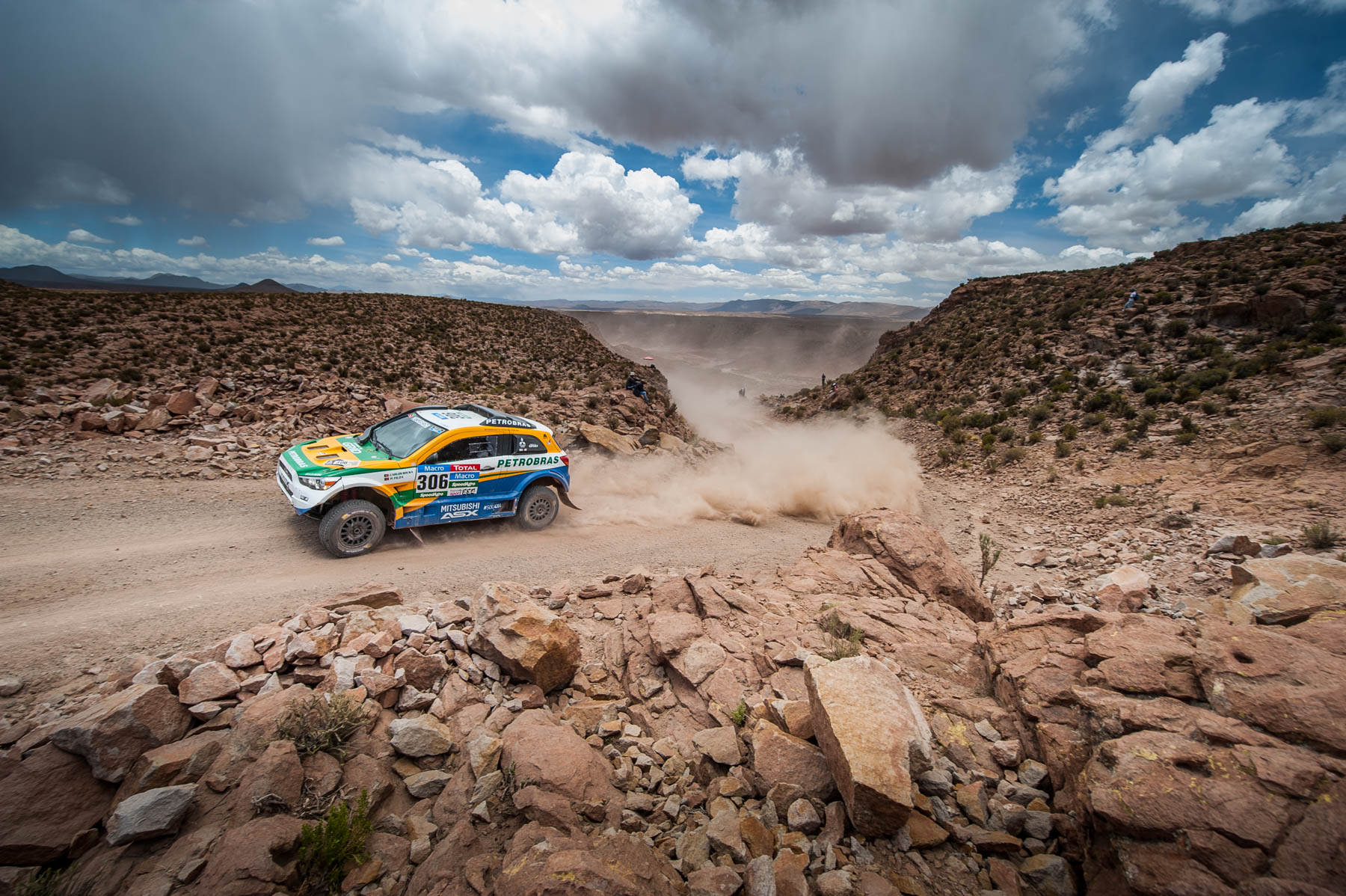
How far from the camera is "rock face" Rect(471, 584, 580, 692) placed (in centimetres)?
441

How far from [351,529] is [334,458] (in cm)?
113

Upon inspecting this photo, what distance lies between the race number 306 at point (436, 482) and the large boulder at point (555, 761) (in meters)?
5.08

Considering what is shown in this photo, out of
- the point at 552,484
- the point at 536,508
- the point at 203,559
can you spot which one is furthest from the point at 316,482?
the point at 552,484

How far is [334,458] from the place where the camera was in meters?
7.37

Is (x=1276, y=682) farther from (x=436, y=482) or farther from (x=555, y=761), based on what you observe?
(x=436, y=482)

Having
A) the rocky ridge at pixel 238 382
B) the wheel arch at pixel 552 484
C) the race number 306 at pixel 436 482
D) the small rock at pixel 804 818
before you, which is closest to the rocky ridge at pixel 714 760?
the small rock at pixel 804 818

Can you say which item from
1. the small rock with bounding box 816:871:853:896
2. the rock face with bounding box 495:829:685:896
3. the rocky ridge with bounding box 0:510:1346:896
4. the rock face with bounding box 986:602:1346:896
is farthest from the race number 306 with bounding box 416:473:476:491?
the rock face with bounding box 986:602:1346:896

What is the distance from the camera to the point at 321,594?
600cm

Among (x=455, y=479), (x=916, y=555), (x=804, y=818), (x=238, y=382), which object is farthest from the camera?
(x=238, y=382)

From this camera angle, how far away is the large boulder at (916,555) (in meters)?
7.21

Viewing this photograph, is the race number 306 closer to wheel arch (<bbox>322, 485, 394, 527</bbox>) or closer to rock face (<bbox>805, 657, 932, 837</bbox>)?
wheel arch (<bbox>322, 485, 394, 527</bbox>)

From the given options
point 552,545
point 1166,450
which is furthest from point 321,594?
point 1166,450

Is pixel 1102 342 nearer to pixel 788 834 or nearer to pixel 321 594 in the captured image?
pixel 788 834

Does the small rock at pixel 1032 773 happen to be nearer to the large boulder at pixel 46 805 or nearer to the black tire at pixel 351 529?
the large boulder at pixel 46 805
